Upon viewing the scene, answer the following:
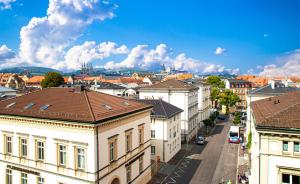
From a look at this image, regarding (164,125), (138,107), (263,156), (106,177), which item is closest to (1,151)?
(106,177)

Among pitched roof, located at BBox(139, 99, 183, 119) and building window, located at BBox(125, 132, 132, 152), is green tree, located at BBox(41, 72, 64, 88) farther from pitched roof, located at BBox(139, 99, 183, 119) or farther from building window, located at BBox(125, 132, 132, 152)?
building window, located at BBox(125, 132, 132, 152)

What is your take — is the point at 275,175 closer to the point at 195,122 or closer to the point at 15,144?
the point at 15,144

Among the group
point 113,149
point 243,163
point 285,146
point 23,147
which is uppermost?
point 285,146

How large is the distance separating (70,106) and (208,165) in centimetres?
2588

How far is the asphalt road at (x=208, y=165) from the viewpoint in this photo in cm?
3800

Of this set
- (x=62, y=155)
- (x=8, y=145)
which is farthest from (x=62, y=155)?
(x=8, y=145)

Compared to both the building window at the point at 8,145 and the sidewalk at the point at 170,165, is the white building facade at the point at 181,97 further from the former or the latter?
the building window at the point at 8,145

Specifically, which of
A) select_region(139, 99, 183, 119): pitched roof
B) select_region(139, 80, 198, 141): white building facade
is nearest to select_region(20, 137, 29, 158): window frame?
select_region(139, 99, 183, 119): pitched roof

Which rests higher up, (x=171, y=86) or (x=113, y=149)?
(x=171, y=86)

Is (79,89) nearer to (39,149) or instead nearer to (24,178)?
(39,149)

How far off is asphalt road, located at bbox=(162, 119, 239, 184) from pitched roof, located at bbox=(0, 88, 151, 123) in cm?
1200

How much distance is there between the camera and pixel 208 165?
44062 millimetres

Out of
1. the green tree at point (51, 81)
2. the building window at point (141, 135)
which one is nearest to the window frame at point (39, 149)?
the building window at point (141, 135)

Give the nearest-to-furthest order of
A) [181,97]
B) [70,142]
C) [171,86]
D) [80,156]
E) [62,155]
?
1. [80,156]
2. [70,142]
3. [62,155]
4. [181,97]
5. [171,86]
